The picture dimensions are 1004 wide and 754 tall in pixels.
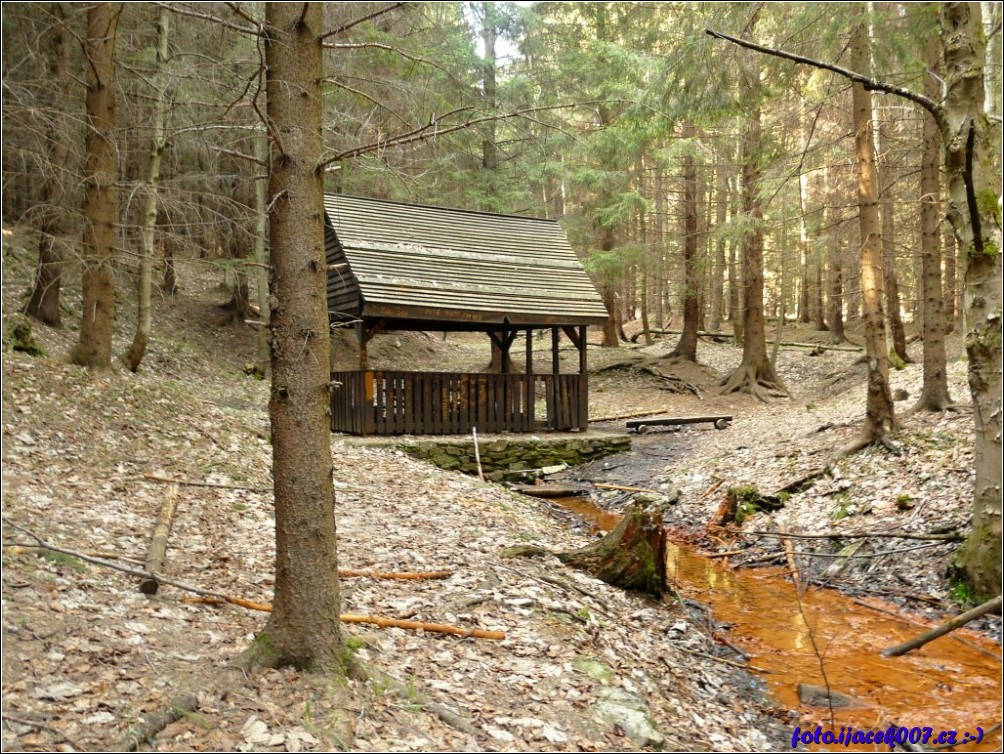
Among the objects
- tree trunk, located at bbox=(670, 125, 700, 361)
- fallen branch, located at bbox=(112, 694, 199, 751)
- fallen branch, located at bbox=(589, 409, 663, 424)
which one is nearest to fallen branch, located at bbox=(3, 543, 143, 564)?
fallen branch, located at bbox=(112, 694, 199, 751)

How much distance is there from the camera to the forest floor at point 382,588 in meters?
3.36

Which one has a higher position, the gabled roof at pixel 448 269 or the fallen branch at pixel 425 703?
the gabled roof at pixel 448 269

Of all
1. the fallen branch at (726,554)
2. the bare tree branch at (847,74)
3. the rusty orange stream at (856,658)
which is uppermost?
the bare tree branch at (847,74)

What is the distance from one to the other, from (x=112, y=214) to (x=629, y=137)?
1186 centimetres

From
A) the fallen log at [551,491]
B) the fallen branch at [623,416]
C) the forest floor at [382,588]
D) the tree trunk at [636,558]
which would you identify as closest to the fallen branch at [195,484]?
the forest floor at [382,588]

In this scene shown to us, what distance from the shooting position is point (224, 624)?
4.30 metres

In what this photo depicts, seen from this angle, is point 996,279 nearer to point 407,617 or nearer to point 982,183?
point 982,183

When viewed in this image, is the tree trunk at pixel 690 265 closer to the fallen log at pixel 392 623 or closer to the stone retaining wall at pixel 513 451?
the stone retaining wall at pixel 513 451

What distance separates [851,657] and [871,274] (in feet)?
21.2

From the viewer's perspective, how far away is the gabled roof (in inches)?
518

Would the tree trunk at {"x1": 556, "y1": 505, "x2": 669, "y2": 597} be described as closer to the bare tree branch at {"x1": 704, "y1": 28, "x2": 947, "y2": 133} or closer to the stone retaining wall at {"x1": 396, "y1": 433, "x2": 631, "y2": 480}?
the bare tree branch at {"x1": 704, "y1": 28, "x2": 947, "y2": 133}

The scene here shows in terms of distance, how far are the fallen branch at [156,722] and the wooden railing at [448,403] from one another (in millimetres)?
9875

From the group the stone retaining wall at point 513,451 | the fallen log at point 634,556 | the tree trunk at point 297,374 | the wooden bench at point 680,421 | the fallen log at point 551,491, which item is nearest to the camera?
the tree trunk at point 297,374

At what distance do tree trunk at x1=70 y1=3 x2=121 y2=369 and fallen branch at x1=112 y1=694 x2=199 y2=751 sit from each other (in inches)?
304
